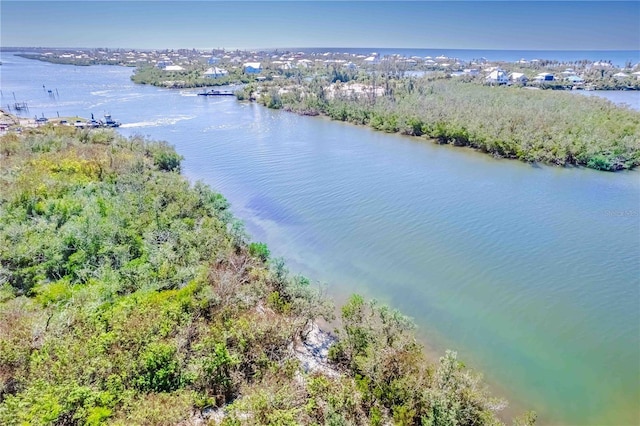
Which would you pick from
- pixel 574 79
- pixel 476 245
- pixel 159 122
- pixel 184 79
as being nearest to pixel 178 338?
pixel 476 245

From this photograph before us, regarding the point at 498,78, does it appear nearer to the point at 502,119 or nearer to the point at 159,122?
the point at 502,119

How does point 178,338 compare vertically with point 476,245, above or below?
above

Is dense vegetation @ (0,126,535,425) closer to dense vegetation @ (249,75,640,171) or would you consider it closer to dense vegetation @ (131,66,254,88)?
dense vegetation @ (249,75,640,171)

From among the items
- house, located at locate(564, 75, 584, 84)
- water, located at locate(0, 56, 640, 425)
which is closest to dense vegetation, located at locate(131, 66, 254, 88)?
water, located at locate(0, 56, 640, 425)

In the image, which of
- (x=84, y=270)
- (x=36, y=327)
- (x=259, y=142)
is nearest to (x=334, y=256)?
(x=84, y=270)

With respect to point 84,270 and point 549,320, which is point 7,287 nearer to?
point 84,270

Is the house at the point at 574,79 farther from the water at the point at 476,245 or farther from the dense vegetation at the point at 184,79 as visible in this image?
the dense vegetation at the point at 184,79

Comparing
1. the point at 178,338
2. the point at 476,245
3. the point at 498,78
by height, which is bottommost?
the point at 476,245
